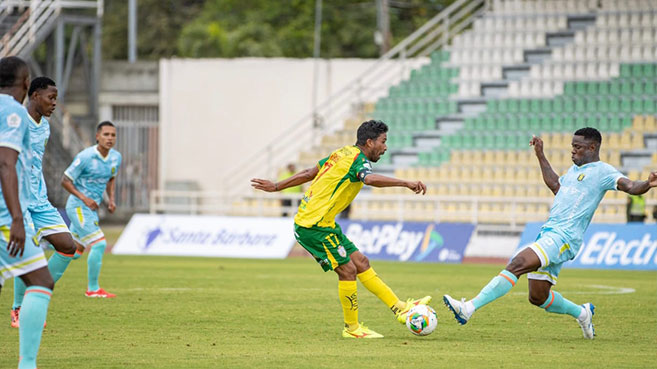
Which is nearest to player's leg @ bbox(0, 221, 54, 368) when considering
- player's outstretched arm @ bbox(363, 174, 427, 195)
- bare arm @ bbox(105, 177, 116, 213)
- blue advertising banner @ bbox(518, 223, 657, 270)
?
player's outstretched arm @ bbox(363, 174, 427, 195)

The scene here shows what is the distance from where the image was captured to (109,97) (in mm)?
39750

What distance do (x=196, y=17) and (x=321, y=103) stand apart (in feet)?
60.8

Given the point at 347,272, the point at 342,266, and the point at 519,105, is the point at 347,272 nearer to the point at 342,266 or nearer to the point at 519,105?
the point at 342,266

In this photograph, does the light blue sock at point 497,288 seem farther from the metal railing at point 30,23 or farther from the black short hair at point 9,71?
the metal railing at point 30,23

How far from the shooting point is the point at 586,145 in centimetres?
1050

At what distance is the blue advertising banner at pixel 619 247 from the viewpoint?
73.3 ft

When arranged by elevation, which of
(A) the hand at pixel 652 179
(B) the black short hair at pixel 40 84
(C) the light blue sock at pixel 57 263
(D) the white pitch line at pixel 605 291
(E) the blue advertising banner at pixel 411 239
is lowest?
(E) the blue advertising banner at pixel 411 239

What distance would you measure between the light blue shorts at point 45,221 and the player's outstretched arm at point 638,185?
18.6 ft

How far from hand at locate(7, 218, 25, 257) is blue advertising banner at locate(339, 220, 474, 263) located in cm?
1812

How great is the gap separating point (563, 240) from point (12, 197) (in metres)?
5.42


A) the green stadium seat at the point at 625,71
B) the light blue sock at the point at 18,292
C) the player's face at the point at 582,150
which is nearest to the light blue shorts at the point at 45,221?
the light blue sock at the point at 18,292

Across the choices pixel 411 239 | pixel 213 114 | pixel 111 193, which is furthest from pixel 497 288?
pixel 213 114

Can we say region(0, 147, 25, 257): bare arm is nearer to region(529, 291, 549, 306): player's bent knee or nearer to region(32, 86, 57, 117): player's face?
region(32, 86, 57, 117): player's face

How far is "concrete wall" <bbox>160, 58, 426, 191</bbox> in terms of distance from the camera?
38.7m
